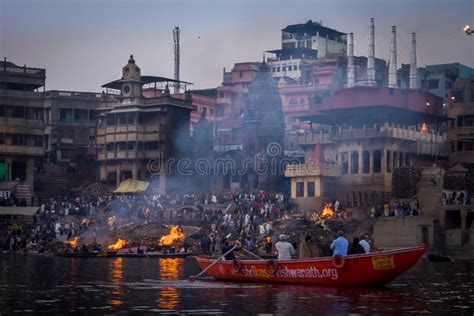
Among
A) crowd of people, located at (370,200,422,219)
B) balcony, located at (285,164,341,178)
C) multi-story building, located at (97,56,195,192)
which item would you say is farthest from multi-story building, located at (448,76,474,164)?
multi-story building, located at (97,56,195,192)

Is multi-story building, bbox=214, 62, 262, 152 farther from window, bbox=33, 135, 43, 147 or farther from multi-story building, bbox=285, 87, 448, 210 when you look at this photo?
multi-story building, bbox=285, 87, 448, 210

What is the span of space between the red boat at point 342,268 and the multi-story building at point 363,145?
36.8 metres

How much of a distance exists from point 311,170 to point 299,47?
5560cm

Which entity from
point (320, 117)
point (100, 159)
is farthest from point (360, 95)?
point (100, 159)

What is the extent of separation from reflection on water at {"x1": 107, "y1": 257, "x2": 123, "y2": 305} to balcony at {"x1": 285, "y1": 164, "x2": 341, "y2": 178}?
26.1 m

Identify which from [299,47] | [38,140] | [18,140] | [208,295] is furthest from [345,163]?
[299,47]

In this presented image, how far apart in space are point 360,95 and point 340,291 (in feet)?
157

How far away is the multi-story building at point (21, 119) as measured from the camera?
80062 millimetres

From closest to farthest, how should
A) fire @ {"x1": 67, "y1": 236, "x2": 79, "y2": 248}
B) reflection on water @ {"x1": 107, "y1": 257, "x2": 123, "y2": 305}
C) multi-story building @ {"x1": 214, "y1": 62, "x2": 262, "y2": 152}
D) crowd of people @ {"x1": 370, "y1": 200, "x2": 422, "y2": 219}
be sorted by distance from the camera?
reflection on water @ {"x1": 107, "y1": 257, "x2": 123, "y2": 305} → crowd of people @ {"x1": 370, "y1": 200, "x2": 422, "y2": 219} → fire @ {"x1": 67, "y1": 236, "x2": 79, "y2": 248} → multi-story building @ {"x1": 214, "y1": 62, "x2": 262, "y2": 152}

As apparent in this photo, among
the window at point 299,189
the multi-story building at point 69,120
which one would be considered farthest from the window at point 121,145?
the window at point 299,189

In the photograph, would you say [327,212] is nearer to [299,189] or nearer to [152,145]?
[299,189]

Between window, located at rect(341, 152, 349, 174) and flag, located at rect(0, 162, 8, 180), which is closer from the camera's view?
window, located at rect(341, 152, 349, 174)

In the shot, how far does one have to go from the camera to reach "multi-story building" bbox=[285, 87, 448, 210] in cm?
7119

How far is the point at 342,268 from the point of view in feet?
95.4
